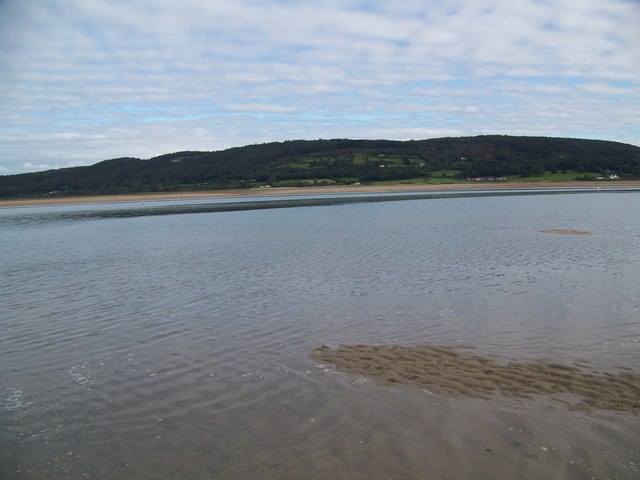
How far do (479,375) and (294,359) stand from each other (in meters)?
3.38

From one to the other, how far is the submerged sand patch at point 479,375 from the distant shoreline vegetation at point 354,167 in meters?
100

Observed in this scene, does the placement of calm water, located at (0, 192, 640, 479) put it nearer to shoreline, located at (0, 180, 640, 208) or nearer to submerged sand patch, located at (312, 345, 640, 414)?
submerged sand patch, located at (312, 345, 640, 414)

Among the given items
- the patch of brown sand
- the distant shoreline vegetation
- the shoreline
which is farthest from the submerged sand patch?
the distant shoreline vegetation

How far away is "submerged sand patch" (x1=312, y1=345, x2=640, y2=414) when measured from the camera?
7508 mm

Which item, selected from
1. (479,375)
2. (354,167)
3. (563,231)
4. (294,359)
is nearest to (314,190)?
(354,167)

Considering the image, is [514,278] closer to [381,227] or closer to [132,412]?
[132,412]

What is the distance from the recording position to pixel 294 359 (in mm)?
9602

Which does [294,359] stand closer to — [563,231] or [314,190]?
[563,231]

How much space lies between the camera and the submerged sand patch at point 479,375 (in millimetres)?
7508

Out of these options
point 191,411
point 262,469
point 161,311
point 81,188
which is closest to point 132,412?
point 191,411

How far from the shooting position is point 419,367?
29.0ft

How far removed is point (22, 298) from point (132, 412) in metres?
10.5

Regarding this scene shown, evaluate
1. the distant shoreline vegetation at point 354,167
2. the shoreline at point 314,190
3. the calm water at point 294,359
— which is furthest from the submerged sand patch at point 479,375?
the distant shoreline vegetation at point 354,167

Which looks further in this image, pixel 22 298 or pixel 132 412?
pixel 22 298
